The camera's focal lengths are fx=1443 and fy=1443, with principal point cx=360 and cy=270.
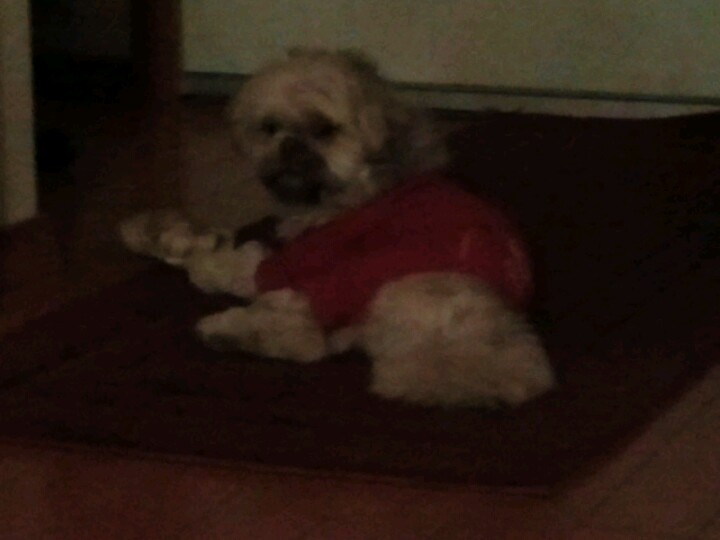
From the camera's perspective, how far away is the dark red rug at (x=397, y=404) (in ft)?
5.88

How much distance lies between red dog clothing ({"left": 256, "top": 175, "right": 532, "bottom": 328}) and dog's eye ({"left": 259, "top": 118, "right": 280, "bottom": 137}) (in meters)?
0.18

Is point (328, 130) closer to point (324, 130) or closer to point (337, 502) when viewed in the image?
point (324, 130)

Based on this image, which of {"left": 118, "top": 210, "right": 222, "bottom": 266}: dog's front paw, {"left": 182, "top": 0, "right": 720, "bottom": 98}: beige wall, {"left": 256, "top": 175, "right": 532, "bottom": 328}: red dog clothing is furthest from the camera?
{"left": 182, "top": 0, "right": 720, "bottom": 98}: beige wall

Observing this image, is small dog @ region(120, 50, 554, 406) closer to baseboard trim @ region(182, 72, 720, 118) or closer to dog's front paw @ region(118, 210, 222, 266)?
dog's front paw @ region(118, 210, 222, 266)

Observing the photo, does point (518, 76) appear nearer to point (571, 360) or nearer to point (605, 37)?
point (605, 37)

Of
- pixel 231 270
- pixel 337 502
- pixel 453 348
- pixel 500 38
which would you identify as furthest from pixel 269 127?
pixel 500 38

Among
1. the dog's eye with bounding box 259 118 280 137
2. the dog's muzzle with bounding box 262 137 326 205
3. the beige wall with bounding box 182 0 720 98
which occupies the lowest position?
the beige wall with bounding box 182 0 720 98

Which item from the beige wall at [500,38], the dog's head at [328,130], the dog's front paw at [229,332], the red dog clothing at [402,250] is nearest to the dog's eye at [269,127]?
the dog's head at [328,130]

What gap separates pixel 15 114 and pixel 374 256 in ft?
3.75

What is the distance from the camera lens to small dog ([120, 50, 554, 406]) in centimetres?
193

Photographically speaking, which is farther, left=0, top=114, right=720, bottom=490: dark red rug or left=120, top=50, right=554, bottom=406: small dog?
left=120, top=50, right=554, bottom=406: small dog

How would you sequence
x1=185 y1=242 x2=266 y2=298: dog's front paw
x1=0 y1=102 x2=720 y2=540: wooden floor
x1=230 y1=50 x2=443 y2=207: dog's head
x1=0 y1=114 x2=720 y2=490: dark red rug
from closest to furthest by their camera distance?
x1=0 y1=102 x2=720 y2=540: wooden floor, x1=0 y1=114 x2=720 y2=490: dark red rug, x1=230 y1=50 x2=443 y2=207: dog's head, x1=185 y1=242 x2=266 y2=298: dog's front paw

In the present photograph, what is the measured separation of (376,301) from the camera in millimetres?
2049

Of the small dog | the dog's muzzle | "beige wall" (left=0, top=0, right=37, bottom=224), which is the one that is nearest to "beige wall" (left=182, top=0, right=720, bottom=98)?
"beige wall" (left=0, top=0, right=37, bottom=224)
